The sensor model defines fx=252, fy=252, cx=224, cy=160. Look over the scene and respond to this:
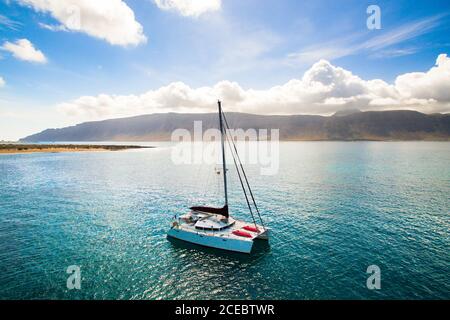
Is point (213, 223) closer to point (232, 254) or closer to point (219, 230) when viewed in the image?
point (219, 230)

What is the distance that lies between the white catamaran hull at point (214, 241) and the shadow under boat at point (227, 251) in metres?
0.51

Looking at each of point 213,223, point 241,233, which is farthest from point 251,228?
point 213,223

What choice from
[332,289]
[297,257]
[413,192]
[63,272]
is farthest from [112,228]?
[413,192]

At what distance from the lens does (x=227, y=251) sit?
33156mm

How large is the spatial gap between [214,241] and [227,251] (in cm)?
213

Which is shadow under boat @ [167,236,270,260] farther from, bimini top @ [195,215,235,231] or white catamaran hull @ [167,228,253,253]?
bimini top @ [195,215,235,231]

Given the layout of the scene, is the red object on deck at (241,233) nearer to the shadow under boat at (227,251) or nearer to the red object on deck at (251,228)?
the red object on deck at (251,228)

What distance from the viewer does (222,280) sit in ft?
89.0

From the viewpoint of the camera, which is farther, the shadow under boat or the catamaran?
the catamaran

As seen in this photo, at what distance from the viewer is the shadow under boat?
32.4m

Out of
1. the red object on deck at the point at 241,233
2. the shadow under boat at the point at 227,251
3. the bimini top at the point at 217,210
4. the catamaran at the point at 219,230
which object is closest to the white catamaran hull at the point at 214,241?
the catamaran at the point at 219,230

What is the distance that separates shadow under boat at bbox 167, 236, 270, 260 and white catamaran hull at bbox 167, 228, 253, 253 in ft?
1.67

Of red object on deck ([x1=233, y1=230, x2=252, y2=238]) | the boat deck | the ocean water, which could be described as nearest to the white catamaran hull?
the boat deck
